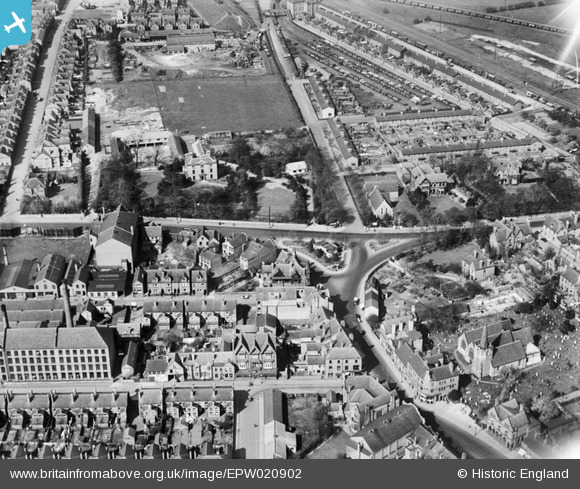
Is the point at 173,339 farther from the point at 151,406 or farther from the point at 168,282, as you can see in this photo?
the point at 151,406

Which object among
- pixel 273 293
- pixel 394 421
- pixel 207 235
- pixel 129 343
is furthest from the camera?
pixel 207 235

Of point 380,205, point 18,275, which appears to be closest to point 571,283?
point 380,205

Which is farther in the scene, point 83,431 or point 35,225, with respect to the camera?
point 35,225

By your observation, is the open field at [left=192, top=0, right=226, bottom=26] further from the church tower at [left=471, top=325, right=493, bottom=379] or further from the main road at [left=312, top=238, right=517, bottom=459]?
the church tower at [left=471, top=325, right=493, bottom=379]

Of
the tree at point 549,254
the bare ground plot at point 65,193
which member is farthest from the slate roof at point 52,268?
the tree at point 549,254

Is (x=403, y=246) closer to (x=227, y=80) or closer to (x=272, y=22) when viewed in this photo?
(x=227, y=80)

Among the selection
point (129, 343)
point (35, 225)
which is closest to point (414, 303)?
point (129, 343)

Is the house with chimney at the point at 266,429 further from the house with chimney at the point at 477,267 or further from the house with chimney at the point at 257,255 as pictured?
the house with chimney at the point at 477,267

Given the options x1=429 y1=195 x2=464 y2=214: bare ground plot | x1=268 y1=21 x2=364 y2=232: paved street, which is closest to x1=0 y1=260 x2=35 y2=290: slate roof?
x1=268 y1=21 x2=364 y2=232: paved street
